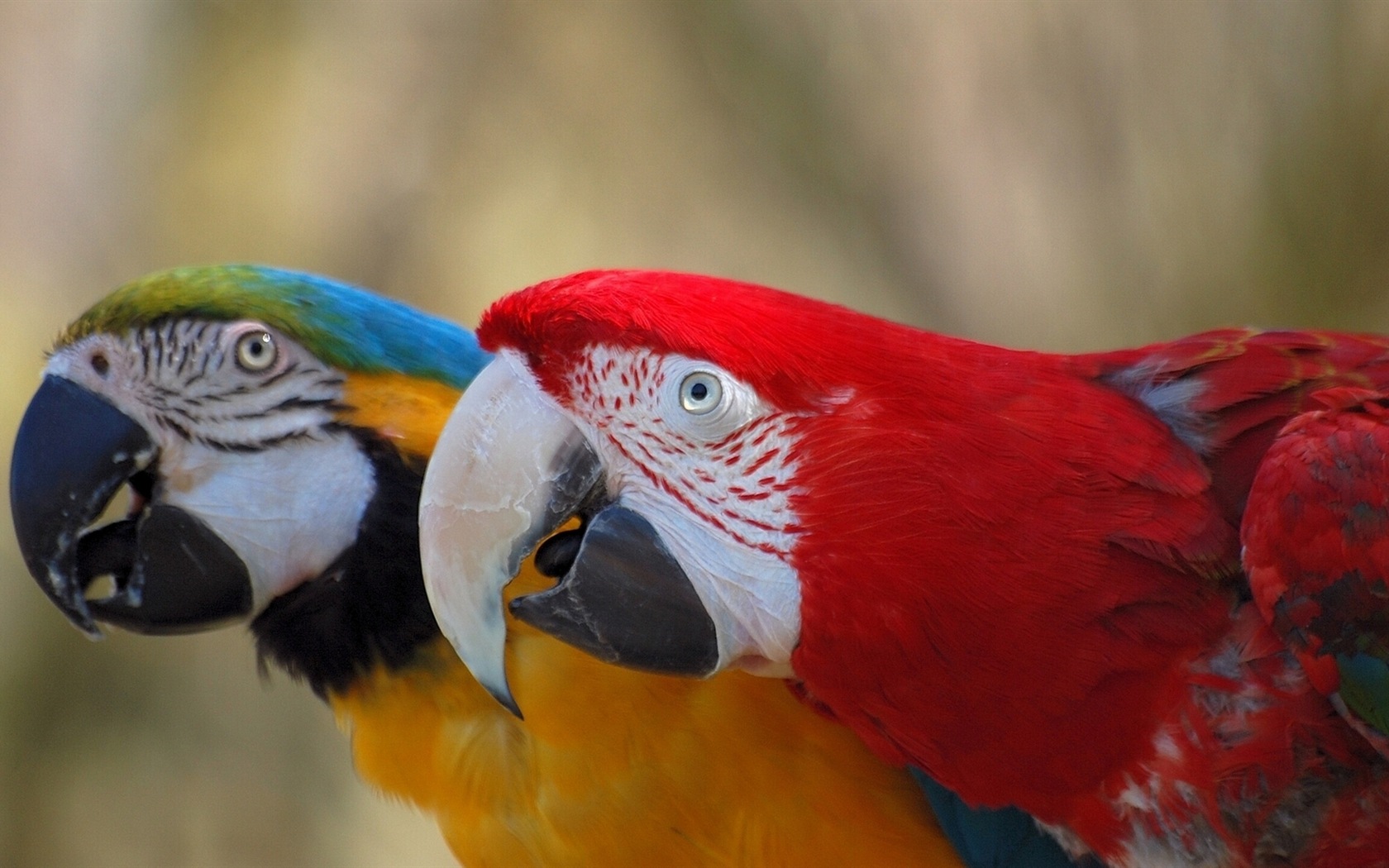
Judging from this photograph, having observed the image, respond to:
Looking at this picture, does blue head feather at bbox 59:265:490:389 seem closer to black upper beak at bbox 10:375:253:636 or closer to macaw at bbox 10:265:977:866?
macaw at bbox 10:265:977:866

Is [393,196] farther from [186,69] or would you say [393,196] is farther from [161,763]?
[161,763]

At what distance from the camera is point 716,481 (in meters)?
1.17

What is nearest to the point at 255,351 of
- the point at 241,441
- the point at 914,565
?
the point at 241,441

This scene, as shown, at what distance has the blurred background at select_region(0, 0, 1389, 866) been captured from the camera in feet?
10.7

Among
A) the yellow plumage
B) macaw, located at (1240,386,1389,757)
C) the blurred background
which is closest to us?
macaw, located at (1240,386,1389,757)

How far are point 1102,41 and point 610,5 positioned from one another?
144cm

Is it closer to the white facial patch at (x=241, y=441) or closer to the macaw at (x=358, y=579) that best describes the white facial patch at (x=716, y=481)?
the macaw at (x=358, y=579)

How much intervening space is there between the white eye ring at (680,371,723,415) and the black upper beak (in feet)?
2.31

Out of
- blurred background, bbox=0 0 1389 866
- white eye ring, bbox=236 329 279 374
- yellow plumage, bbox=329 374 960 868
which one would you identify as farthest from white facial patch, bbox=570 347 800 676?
blurred background, bbox=0 0 1389 866

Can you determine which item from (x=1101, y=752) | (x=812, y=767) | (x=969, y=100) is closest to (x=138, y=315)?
(x=812, y=767)

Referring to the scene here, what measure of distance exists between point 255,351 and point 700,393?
70 cm

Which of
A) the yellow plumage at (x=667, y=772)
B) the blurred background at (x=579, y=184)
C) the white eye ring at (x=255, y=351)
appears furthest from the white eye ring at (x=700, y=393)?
the blurred background at (x=579, y=184)

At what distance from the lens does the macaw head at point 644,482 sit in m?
1.16

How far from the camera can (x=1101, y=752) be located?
119cm
